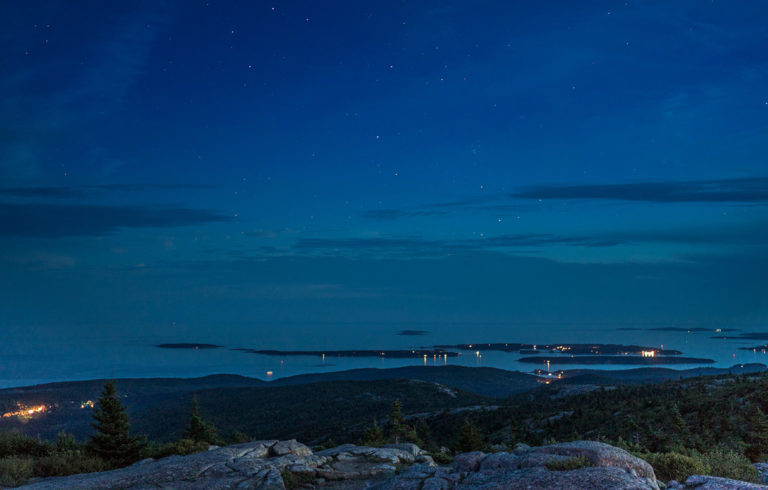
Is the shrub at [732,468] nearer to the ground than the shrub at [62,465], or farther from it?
farther from it

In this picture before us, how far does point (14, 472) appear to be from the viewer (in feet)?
60.6

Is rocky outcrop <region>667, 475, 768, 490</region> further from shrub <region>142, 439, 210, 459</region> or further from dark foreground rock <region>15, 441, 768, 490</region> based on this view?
shrub <region>142, 439, 210, 459</region>

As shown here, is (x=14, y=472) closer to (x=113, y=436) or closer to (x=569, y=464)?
(x=113, y=436)

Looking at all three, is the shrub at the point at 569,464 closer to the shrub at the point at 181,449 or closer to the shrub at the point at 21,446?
the shrub at the point at 181,449

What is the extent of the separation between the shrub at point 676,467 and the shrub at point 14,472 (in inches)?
801

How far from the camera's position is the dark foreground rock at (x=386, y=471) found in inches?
430

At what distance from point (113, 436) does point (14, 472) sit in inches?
369

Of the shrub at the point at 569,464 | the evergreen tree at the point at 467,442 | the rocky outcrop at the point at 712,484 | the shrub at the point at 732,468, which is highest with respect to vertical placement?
the shrub at the point at 569,464

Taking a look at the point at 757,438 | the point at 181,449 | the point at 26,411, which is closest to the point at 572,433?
the point at 757,438

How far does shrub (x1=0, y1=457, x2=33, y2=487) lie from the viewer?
57.4ft

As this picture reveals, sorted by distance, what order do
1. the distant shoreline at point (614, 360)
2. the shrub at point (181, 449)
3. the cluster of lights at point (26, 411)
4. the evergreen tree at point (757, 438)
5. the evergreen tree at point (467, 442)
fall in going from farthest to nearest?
the distant shoreline at point (614, 360)
the cluster of lights at point (26, 411)
the evergreen tree at point (467, 442)
the evergreen tree at point (757, 438)
the shrub at point (181, 449)

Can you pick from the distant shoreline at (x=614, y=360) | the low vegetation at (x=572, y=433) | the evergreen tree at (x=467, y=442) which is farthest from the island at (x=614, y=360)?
the evergreen tree at (x=467, y=442)

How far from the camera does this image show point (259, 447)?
19.7 metres

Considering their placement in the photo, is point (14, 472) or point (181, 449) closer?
point (14, 472)
